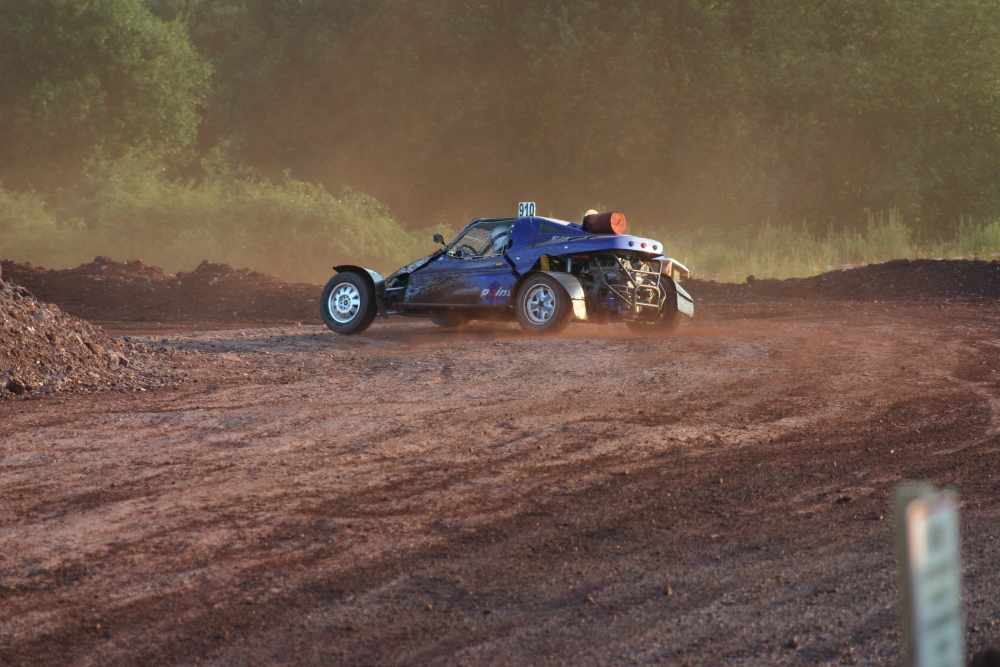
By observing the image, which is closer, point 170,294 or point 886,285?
point 886,285

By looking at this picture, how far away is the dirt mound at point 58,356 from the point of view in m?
9.34

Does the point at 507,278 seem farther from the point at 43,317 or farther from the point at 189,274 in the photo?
the point at 189,274

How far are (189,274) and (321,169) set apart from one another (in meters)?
20.8

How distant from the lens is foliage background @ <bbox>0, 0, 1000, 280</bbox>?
30.8 m

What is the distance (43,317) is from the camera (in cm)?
1038

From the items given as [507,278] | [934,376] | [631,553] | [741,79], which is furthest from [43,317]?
[741,79]

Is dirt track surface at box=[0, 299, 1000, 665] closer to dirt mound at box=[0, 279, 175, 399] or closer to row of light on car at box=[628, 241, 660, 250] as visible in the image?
dirt mound at box=[0, 279, 175, 399]

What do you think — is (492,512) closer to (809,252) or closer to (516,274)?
(516,274)

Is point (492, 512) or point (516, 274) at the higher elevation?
point (516, 274)

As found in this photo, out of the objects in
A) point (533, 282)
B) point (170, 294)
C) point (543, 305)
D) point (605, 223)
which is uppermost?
point (605, 223)

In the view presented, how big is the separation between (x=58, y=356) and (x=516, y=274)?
5515 mm

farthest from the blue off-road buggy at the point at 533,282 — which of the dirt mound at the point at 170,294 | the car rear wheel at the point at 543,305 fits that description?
the dirt mound at the point at 170,294

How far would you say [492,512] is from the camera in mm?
5293

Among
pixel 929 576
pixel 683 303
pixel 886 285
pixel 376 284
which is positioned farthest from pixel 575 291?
pixel 929 576
